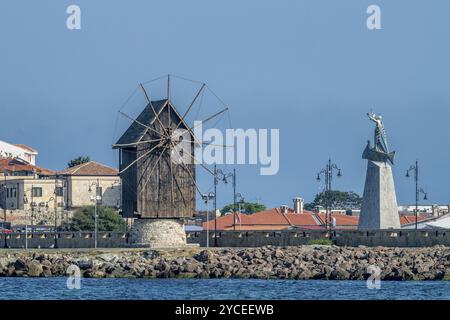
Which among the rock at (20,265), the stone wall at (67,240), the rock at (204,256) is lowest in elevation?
the rock at (20,265)

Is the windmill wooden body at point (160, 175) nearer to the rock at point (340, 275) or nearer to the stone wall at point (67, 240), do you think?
the stone wall at point (67, 240)

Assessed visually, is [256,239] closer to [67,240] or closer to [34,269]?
[67,240]

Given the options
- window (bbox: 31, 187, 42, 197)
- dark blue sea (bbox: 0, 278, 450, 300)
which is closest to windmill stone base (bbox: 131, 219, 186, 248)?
dark blue sea (bbox: 0, 278, 450, 300)

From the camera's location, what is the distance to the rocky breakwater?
70.2 meters

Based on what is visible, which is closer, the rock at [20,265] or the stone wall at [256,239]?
the rock at [20,265]

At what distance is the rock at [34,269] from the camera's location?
7279 centimetres

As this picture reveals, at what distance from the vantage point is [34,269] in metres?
73.1

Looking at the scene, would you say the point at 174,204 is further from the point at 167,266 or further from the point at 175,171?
the point at 167,266

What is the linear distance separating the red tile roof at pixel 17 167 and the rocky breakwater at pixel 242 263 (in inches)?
2800

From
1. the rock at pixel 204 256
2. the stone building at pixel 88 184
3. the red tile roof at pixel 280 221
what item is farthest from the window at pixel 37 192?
the rock at pixel 204 256

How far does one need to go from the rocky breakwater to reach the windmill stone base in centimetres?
273

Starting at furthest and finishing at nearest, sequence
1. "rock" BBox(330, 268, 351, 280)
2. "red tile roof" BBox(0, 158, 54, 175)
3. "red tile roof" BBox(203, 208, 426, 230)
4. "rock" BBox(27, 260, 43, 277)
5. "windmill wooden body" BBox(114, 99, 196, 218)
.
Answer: "red tile roof" BBox(0, 158, 54, 175)
"red tile roof" BBox(203, 208, 426, 230)
"windmill wooden body" BBox(114, 99, 196, 218)
"rock" BBox(27, 260, 43, 277)
"rock" BBox(330, 268, 351, 280)

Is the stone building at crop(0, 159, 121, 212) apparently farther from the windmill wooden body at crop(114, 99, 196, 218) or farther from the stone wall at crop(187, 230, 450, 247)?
the windmill wooden body at crop(114, 99, 196, 218)
